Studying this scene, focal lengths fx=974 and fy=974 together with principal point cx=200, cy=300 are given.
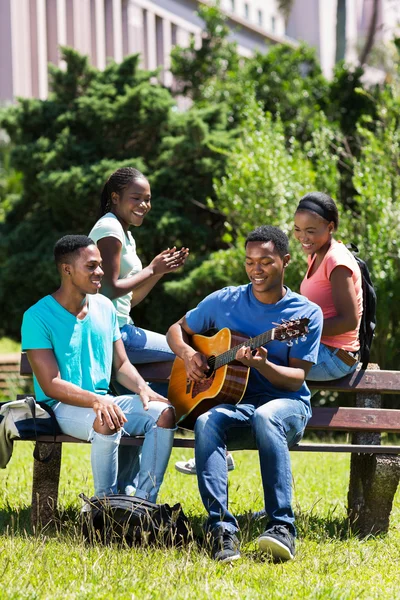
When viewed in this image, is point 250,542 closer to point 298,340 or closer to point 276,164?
point 298,340

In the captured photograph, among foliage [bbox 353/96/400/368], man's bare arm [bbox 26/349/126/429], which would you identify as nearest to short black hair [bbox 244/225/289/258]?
man's bare arm [bbox 26/349/126/429]

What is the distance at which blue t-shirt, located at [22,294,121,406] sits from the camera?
200 inches

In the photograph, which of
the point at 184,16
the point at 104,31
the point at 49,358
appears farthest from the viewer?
the point at 184,16

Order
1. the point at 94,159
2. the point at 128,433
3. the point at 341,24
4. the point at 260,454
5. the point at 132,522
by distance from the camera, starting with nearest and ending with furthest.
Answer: the point at 132,522
the point at 260,454
the point at 128,433
the point at 94,159
the point at 341,24

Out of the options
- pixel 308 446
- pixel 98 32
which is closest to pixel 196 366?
pixel 308 446

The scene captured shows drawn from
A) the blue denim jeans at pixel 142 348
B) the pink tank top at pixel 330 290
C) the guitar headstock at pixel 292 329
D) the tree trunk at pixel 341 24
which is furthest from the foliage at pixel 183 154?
the guitar headstock at pixel 292 329

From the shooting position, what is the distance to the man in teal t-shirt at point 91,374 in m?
4.91

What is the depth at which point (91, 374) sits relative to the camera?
5133 mm

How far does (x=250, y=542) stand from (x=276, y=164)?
7.55 metres

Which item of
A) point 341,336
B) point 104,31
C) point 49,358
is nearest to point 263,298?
point 341,336

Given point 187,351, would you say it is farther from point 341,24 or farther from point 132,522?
point 341,24

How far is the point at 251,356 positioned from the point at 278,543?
88 cm

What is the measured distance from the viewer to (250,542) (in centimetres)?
490

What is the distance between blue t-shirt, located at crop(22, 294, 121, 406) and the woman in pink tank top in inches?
46.6
